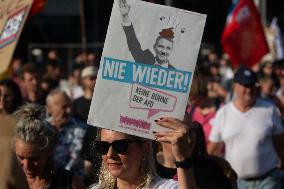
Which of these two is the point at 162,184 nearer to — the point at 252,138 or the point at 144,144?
the point at 144,144

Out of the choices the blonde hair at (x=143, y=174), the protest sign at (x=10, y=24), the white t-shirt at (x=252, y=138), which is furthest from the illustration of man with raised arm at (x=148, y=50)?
the white t-shirt at (x=252, y=138)

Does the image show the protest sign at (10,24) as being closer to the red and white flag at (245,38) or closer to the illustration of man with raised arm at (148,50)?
the illustration of man with raised arm at (148,50)

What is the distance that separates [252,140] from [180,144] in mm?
4364

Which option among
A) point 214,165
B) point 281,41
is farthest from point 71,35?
point 214,165

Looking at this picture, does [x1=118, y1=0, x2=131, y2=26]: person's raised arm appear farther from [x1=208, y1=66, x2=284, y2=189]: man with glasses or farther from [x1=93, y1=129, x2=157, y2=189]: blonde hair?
[x1=208, y1=66, x2=284, y2=189]: man with glasses

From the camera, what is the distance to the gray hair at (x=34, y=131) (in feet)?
16.5

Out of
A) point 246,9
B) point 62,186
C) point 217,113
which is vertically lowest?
point 62,186

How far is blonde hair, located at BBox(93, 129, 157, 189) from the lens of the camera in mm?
4148

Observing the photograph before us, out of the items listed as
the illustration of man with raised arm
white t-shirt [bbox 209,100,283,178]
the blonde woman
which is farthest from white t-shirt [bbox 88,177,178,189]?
white t-shirt [bbox 209,100,283,178]

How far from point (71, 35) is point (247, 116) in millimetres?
24066

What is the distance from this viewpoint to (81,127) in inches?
312

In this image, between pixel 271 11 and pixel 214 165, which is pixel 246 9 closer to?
pixel 214 165

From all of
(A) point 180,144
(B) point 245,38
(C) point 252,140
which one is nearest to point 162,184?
(A) point 180,144

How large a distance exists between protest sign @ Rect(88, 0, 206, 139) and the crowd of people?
11 centimetres
